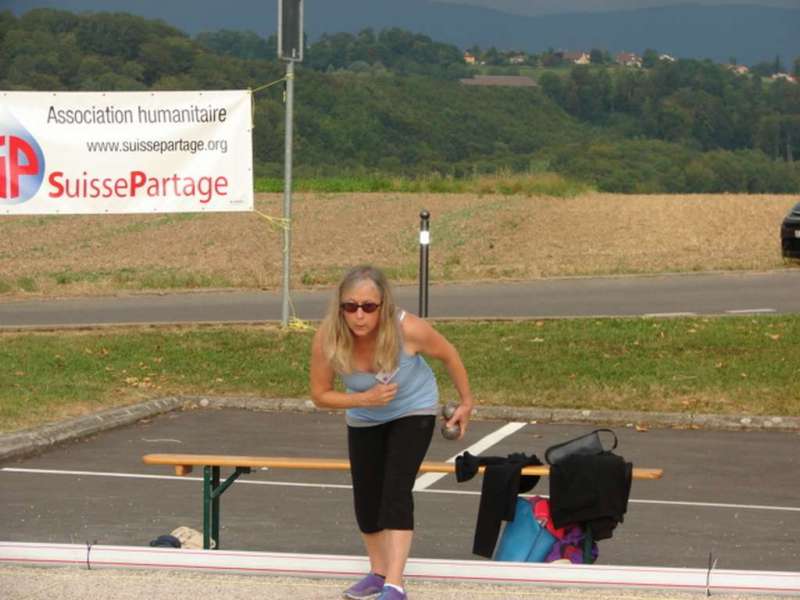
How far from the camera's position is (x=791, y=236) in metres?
27.1

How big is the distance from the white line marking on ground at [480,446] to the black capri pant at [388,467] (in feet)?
12.3

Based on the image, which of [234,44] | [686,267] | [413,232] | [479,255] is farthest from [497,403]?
[234,44]

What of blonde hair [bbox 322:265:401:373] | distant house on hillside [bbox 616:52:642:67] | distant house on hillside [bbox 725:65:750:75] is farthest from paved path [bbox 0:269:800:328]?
distant house on hillside [bbox 616:52:642:67]

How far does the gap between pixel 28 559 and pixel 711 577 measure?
3.14 meters

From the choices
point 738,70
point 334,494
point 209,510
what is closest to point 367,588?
A: point 209,510

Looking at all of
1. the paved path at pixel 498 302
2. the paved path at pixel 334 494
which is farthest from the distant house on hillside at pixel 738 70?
the paved path at pixel 334 494

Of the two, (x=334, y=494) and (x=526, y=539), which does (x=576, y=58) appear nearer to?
(x=334, y=494)

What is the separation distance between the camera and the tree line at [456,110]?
7938 cm

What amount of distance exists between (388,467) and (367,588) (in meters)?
0.55

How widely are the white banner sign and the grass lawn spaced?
1395mm

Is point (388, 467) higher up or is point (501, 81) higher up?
point (501, 81)

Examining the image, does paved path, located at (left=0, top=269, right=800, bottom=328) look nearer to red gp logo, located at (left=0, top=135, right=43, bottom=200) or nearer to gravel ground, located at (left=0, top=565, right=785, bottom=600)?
red gp logo, located at (left=0, top=135, right=43, bottom=200)

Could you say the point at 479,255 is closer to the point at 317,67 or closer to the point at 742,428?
the point at 742,428

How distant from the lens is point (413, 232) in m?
42.9
